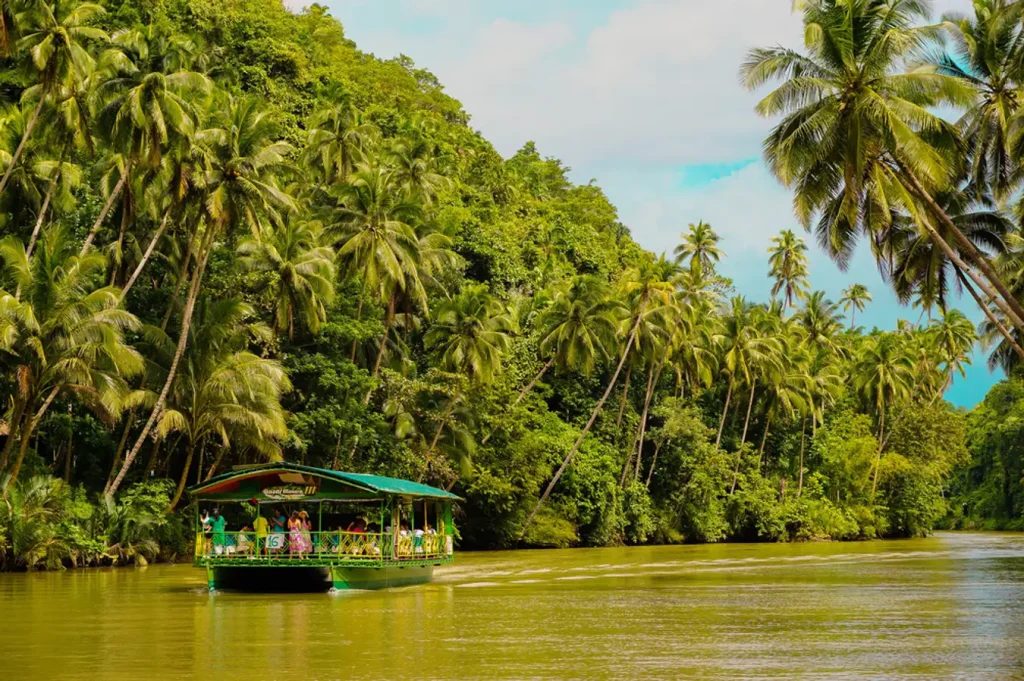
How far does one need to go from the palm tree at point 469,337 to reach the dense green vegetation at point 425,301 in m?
0.13

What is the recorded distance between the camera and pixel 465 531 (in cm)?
5041

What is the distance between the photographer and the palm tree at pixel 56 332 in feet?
101

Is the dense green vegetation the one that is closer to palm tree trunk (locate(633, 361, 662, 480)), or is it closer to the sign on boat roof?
palm tree trunk (locate(633, 361, 662, 480))

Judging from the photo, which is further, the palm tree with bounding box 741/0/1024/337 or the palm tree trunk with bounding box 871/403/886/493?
the palm tree trunk with bounding box 871/403/886/493

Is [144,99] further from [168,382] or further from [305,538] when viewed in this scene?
[305,538]

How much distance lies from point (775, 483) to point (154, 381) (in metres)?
42.8

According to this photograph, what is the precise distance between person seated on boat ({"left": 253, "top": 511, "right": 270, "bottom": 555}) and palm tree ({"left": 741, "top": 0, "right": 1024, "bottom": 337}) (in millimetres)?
14041


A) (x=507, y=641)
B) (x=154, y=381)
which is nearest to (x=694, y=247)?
(x=154, y=381)

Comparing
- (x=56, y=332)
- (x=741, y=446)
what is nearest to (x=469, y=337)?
(x=56, y=332)

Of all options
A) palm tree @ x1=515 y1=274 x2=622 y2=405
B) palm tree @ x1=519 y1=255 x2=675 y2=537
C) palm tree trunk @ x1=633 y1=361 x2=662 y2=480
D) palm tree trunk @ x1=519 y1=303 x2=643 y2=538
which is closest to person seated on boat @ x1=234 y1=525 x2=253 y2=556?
palm tree trunk @ x1=519 y1=303 x2=643 y2=538

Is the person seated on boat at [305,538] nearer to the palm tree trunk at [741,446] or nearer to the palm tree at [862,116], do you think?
the palm tree at [862,116]

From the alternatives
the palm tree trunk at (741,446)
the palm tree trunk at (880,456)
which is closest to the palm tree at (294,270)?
the palm tree trunk at (741,446)

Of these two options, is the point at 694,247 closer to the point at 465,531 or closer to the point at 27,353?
the point at 465,531

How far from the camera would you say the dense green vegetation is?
2792 cm
